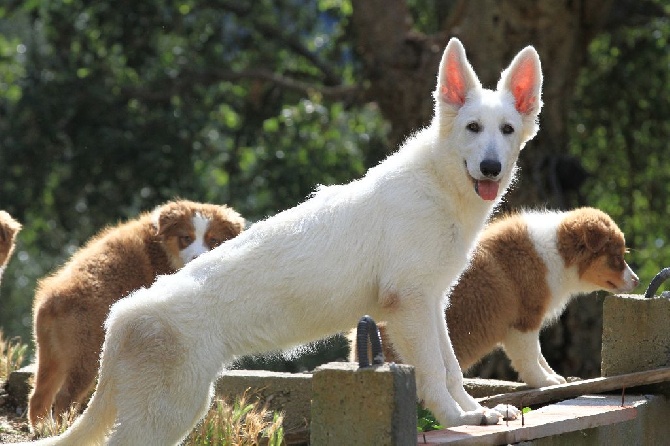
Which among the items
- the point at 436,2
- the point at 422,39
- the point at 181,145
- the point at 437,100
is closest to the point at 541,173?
the point at 422,39

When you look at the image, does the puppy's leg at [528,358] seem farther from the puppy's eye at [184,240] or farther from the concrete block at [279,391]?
the puppy's eye at [184,240]

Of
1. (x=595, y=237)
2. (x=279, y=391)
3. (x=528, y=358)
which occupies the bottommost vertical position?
(x=279, y=391)

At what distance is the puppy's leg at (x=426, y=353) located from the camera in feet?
20.2

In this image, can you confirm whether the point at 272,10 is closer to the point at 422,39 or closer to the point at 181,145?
the point at 181,145

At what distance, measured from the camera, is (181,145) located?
16984 millimetres

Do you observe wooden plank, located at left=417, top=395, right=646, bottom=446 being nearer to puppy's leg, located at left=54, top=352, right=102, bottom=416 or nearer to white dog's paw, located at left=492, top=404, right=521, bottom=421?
white dog's paw, located at left=492, top=404, right=521, bottom=421

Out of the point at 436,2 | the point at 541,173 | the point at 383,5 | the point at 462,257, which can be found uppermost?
the point at 436,2

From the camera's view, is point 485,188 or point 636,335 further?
point 636,335

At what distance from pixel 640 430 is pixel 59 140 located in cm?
1202

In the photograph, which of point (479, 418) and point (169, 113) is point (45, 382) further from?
point (169, 113)

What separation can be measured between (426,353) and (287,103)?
14.2 meters

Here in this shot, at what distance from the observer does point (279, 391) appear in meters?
8.55

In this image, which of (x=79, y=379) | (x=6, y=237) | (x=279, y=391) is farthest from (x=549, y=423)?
(x=6, y=237)

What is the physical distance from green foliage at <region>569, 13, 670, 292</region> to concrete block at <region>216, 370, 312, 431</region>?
34.9 feet
